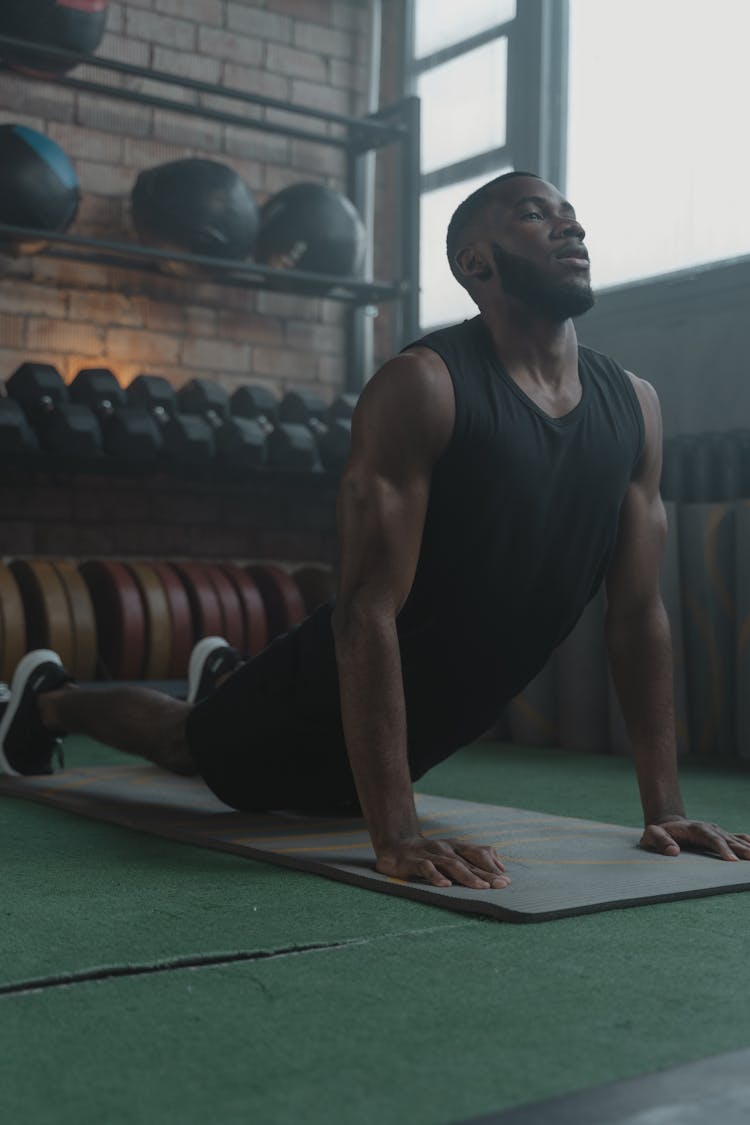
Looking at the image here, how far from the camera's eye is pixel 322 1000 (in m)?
1.33

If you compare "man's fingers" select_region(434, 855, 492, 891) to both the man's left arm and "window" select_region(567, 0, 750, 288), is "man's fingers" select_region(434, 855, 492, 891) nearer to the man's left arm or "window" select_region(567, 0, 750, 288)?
the man's left arm

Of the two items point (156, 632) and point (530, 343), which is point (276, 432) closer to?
point (156, 632)

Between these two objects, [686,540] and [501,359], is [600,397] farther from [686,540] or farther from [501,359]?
[686,540]

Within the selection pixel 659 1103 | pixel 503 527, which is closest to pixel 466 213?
pixel 503 527

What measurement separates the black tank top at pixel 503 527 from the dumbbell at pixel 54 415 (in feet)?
7.53

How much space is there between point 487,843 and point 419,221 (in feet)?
11.7

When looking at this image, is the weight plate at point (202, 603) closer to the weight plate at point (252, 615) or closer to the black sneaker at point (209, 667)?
the weight plate at point (252, 615)

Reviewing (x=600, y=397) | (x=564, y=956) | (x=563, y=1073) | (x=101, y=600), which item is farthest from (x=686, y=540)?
(x=563, y=1073)

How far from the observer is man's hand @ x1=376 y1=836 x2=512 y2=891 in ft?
5.99

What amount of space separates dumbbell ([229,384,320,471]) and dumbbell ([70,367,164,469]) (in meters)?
0.44

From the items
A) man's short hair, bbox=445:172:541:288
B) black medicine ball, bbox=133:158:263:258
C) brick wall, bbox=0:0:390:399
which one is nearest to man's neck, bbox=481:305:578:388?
man's short hair, bbox=445:172:541:288

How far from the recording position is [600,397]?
2160 mm

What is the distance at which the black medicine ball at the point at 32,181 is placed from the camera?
429 centimetres

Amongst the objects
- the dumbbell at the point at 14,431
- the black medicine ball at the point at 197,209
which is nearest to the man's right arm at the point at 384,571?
the dumbbell at the point at 14,431
